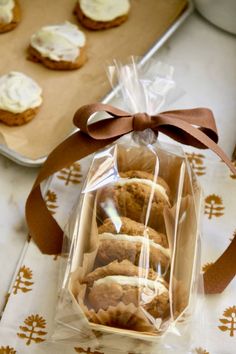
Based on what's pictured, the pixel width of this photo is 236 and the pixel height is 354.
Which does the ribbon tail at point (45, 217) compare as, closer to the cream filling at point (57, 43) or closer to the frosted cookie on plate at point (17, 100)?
the frosted cookie on plate at point (17, 100)

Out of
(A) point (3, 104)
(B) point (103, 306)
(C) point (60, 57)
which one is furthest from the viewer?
(C) point (60, 57)

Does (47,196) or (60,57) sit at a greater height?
(60,57)

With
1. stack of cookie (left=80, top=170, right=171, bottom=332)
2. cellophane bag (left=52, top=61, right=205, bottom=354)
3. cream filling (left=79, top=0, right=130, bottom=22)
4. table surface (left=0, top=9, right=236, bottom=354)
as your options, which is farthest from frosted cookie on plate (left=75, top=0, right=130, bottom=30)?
stack of cookie (left=80, top=170, right=171, bottom=332)

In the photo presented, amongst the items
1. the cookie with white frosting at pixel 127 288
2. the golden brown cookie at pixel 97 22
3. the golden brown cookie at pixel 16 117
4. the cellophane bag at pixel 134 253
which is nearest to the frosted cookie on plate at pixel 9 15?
the golden brown cookie at pixel 97 22

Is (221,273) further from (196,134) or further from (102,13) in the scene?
(102,13)

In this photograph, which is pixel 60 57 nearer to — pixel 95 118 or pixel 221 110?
pixel 95 118

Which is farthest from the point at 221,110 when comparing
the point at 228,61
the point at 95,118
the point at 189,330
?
the point at 189,330
